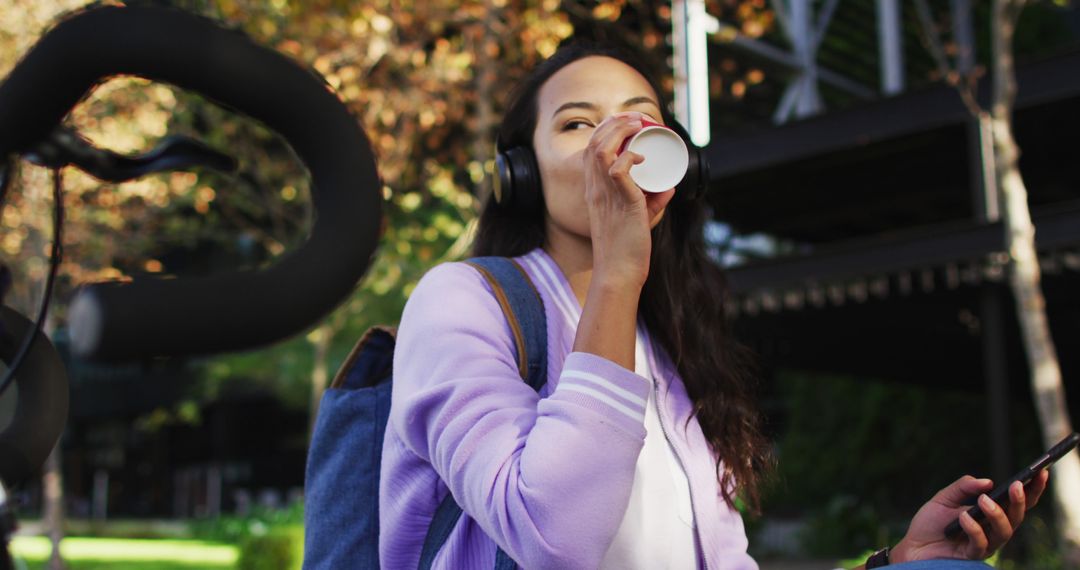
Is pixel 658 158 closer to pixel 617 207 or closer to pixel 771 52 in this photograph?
pixel 617 207

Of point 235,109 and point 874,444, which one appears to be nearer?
point 235,109

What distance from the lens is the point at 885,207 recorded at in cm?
1477

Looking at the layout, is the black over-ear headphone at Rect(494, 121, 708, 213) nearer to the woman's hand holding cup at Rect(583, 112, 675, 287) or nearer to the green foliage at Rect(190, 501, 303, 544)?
the woman's hand holding cup at Rect(583, 112, 675, 287)

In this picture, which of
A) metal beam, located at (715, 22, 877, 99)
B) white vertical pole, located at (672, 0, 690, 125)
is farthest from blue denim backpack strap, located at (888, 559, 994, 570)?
metal beam, located at (715, 22, 877, 99)

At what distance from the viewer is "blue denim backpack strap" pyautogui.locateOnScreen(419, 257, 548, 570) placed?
1.35 metres

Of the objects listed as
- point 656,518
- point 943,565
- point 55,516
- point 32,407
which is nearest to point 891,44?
point 55,516

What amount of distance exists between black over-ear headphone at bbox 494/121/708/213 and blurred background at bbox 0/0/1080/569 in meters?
4.40

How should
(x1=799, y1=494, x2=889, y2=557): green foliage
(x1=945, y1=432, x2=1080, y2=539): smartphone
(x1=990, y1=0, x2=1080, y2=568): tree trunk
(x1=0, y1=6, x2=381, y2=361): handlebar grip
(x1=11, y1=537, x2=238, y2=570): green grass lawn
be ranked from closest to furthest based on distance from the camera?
1. (x1=0, y1=6, x2=381, y2=361): handlebar grip
2. (x1=945, y1=432, x2=1080, y2=539): smartphone
3. (x1=990, y1=0, x2=1080, y2=568): tree trunk
4. (x1=799, y1=494, x2=889, y2=557): green foliage
5. (x1=11, y1=537, x2=238, y2=570): green grass lawn

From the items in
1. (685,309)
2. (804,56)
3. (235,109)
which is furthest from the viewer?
(804,56)

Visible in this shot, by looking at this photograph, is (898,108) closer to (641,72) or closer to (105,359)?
(641,72)

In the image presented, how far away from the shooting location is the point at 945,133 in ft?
32.8

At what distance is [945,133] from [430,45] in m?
5.25

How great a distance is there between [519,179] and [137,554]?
64.2ft

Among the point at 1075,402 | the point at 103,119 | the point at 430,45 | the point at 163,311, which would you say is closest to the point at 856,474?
the point at 1075,402
